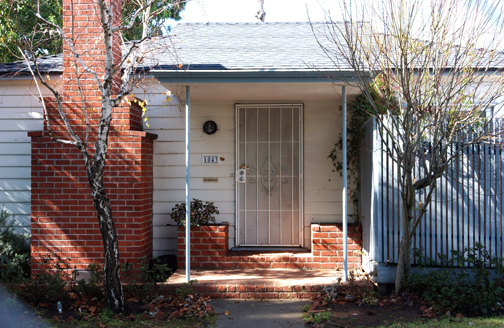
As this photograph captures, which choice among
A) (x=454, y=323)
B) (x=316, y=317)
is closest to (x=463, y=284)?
(x=454, y=323)

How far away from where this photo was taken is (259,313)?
4875mm

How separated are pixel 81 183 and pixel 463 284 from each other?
5275 millimetres

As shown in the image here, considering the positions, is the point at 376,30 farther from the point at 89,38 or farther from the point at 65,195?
the point at 65,195

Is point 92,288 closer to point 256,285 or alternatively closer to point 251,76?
point 256,285

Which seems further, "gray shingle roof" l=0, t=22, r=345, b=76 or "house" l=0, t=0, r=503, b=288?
"house" l=0, t=0, r=503, b=288

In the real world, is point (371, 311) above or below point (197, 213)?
below

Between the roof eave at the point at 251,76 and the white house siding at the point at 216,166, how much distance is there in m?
1.49

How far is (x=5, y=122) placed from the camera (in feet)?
21.9

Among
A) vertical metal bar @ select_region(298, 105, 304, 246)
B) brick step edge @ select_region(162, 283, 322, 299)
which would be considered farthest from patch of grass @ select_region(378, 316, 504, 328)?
vertical metal bar @ select_region(298, 105, 304, 246)

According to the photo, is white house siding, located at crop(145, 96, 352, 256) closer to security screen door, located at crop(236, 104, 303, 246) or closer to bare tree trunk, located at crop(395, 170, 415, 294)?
security screen door, located at crop(236, 104, 303, 246)

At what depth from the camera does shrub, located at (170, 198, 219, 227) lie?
6250mm

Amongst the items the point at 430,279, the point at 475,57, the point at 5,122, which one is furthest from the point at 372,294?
the point at 5,122

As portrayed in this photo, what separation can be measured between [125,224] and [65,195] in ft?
3.15

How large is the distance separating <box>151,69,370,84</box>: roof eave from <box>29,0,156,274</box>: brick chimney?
3.54ft
